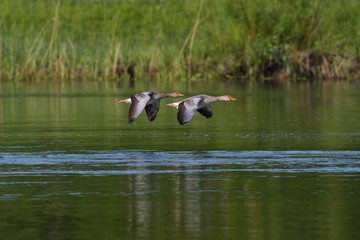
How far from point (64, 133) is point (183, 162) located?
5.09 meters

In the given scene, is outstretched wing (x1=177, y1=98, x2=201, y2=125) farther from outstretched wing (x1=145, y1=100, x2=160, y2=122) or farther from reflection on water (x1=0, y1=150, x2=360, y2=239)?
outstretched wing (x1=145, y1=100, x2=160, y2=122)

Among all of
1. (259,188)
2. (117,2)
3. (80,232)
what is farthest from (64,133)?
(117,2)

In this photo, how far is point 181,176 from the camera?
12.0 m

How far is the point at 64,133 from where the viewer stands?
17984 mm

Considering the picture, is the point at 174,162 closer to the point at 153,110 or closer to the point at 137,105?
the point at 137,105

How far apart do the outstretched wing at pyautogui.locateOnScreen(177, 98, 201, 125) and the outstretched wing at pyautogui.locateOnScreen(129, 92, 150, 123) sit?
597 mm

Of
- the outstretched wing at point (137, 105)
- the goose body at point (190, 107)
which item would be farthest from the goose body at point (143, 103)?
the goose body at point (190, 107)

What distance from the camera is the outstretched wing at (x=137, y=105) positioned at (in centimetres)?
1463

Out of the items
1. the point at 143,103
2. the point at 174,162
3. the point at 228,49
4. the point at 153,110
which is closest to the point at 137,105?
the point at 143,103

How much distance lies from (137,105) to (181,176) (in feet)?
9.86

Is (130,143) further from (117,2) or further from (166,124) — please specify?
(117,2)

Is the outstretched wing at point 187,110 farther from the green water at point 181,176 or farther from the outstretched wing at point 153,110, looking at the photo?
the outstretched wing at point 153,110

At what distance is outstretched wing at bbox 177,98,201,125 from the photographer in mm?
14205

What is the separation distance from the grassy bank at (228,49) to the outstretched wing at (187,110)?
2299cm
